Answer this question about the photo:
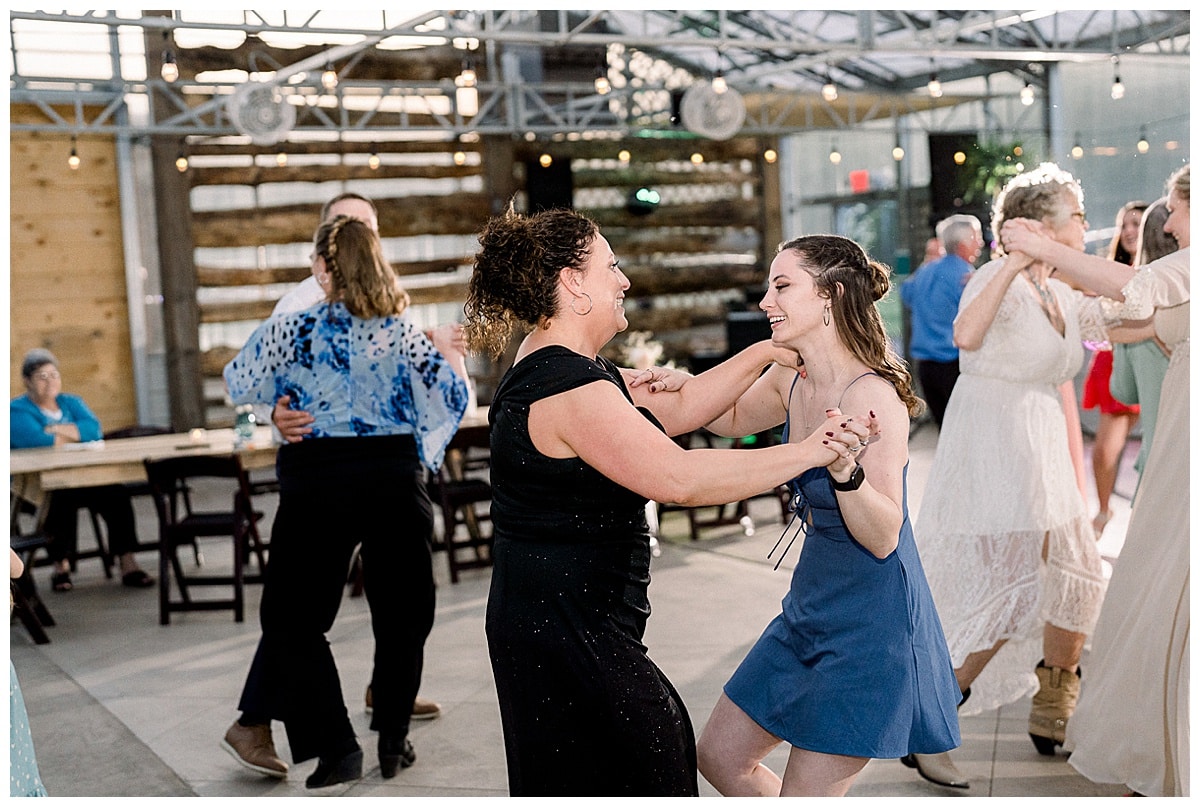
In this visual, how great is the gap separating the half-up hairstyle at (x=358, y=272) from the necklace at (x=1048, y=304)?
1.82m

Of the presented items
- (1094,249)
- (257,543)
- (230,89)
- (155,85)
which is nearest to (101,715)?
(257,543)

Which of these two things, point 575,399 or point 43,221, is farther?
point 43,221

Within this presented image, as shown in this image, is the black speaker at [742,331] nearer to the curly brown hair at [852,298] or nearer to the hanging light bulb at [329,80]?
the hanging light bulb at [329,80]

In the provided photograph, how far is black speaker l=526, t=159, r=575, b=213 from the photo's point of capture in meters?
11.6

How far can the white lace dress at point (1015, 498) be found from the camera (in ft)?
11.4

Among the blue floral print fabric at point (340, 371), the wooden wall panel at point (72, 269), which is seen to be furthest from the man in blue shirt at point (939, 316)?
the wooden wall panel at point (72, 269)

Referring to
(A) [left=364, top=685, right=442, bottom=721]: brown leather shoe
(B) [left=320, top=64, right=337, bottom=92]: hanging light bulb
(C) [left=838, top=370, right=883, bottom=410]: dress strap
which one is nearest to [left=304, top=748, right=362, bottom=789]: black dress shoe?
(A) [left=364, top=685, right=442, bottom=721]: brown leather shoe

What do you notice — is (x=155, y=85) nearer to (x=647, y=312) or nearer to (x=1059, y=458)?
(x=647, y=312)

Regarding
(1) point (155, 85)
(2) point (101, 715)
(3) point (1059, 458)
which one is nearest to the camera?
(3) point (1059, 458)

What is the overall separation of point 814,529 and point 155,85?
9.01 m

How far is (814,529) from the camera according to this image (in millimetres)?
2342

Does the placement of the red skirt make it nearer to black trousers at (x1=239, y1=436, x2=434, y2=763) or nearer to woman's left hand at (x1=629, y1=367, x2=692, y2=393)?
black trousers at (x1=239, y1=436, x2=434, y2=763)

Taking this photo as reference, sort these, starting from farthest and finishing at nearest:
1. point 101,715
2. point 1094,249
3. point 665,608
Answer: point 1094,249
point 665,608
point 101,715

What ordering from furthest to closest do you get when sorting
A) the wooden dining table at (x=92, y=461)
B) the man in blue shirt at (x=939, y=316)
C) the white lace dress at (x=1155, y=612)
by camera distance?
the man in blue shirt at (x=939, y=316), the wooden dining table at (x=92, y=461), the white lace dress at (x=1155, y=612)
